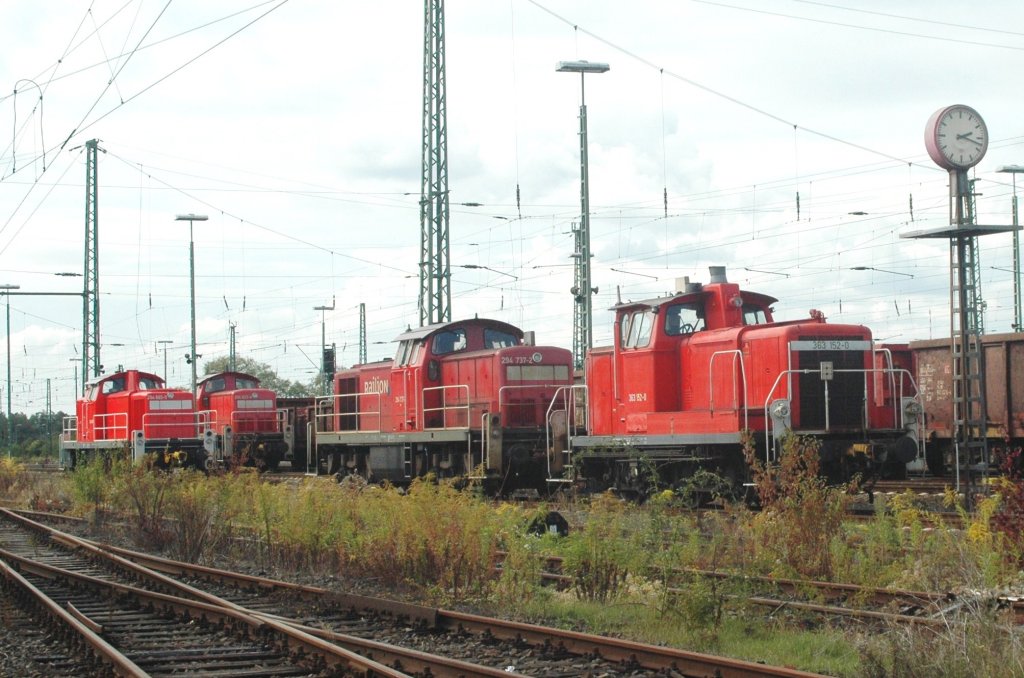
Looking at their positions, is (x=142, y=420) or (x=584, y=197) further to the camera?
(x=142, y=420)

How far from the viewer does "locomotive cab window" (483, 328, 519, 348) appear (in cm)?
2228

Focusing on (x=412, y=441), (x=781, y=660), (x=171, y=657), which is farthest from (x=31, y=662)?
(x=412, y=441)

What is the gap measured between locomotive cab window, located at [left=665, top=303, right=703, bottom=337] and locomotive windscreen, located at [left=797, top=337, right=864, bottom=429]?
2081 mm

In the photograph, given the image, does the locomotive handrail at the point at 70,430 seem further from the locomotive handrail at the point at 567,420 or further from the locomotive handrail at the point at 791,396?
the locomotive handrail at the point at 791,396

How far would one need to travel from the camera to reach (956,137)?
1477cm

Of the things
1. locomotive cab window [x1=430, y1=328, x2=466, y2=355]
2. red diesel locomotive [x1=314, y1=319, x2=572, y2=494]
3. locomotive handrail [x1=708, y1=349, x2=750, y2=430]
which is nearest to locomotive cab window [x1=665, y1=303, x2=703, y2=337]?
locomotive handrail [x1=708, y1=349, x2=750, y2=430]

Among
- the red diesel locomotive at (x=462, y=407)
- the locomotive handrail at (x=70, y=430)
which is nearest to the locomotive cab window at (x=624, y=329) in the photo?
the red diesel locomotive at (x=462, y=407)

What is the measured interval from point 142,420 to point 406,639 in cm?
2449

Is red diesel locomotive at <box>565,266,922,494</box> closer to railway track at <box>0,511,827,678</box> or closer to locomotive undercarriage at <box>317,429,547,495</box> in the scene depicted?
locomotive undercarriage at <box>317,429,547,495</box>

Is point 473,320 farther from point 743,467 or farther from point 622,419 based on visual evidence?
point 743,467

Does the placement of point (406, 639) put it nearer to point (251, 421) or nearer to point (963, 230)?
point (963, 230)

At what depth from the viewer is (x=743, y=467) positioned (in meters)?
15.7

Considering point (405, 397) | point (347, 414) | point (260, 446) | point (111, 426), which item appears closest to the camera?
point (405, 397)

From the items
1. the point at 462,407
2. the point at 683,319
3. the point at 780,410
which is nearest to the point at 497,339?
the point at 462,407
